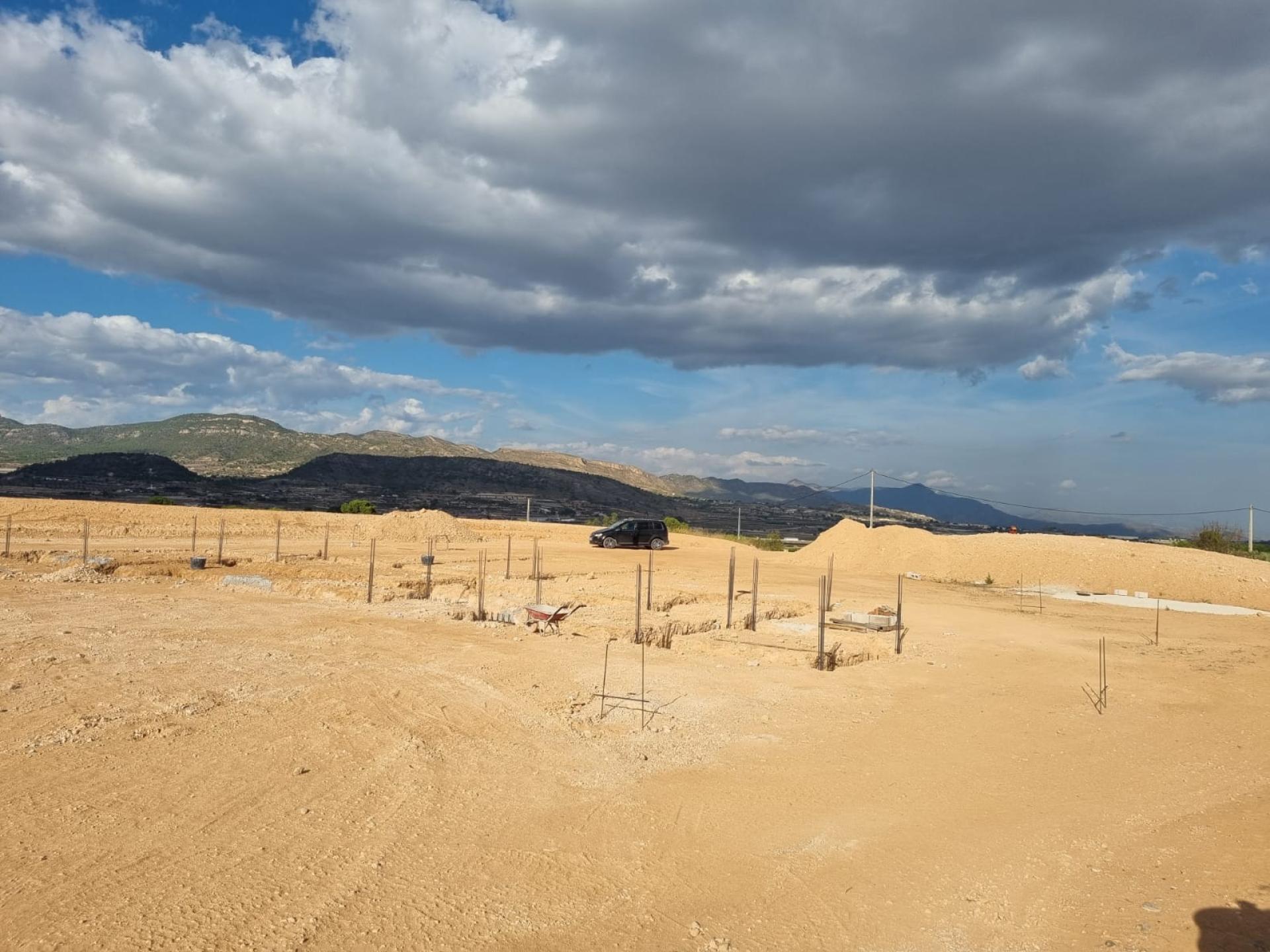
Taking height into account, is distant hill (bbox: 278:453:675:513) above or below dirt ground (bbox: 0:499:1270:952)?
above

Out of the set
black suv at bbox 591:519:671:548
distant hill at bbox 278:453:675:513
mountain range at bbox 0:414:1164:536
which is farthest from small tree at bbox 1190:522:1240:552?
distant hill at bbox 278:453:675:513

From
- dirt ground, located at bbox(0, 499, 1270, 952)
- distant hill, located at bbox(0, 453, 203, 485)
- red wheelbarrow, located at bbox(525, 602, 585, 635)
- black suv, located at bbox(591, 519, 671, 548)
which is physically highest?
distant hill, located at bbox(0, 453, 203, 485)

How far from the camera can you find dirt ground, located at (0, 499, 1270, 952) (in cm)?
552

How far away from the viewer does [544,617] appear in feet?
55.4

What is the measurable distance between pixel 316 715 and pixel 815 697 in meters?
6.78

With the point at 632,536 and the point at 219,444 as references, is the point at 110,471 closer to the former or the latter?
the point at 219,444

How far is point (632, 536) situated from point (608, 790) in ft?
Answer: 105

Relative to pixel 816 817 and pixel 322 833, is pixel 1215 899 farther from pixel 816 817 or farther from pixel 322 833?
pixel 322 833

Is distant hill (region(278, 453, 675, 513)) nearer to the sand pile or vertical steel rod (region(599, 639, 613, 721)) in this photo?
the sand pile

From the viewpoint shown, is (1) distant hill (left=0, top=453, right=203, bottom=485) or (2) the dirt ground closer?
(2) the dirt ground

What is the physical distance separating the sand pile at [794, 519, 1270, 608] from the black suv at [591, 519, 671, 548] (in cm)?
721

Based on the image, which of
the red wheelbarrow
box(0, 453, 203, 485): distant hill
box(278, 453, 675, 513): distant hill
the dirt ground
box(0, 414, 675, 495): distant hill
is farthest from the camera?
box(0, 414, 675, 495): distant hill

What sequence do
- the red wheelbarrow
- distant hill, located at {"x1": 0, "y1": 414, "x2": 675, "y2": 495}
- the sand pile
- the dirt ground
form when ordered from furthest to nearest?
distant hill, located at {"x1": 0, "y1": 414, "x2": 675, "y2": 495}
the sand pile
the red wheelbarrow
the dirt ground

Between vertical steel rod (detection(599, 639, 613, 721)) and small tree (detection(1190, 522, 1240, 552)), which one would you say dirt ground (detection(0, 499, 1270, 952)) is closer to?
vertical steel rod (detection(599, 639, 613, 721))
